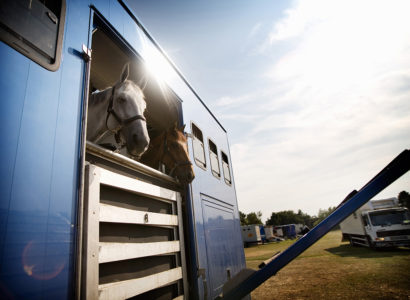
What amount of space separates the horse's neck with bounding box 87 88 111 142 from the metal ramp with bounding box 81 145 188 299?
103 cm

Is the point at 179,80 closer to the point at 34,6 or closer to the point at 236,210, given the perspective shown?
the point at 34,6

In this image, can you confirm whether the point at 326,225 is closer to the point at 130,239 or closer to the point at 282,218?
the point at 130,239

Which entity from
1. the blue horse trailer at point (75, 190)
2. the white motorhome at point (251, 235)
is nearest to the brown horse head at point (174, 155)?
the blue horse trailer at point (75, 190)

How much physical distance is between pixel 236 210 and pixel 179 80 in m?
3.40

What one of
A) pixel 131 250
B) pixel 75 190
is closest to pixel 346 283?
pixel 131 250

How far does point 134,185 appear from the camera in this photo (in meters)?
2.18

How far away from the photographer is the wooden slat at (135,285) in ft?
5.31

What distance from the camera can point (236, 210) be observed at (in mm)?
5473

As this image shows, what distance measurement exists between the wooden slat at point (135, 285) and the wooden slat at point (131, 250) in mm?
184

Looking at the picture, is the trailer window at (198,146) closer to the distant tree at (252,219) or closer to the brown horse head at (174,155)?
the brown horse head at (174,155)

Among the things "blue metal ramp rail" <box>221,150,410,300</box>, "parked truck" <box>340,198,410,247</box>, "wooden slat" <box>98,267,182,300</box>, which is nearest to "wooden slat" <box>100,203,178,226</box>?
"wooden slat" <box>98,267,182,300</box>

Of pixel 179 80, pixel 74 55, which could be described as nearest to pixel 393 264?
pixel 179 80

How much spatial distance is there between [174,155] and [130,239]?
1.41 metres

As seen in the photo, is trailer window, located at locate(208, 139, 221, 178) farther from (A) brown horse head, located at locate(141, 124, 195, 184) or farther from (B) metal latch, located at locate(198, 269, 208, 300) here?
(B) metal latch, located at locate(198, 269, 208, 300)
